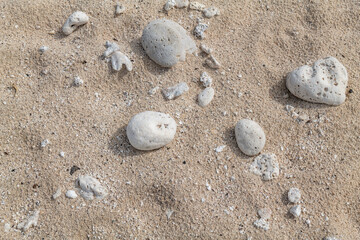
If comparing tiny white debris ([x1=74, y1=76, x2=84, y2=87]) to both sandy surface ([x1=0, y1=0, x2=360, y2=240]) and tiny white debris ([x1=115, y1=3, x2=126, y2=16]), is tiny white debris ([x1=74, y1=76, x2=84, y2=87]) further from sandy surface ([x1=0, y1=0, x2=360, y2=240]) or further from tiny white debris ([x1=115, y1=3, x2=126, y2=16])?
tiny white debris ([x1=115, y1=3, x2=126, y2=16])

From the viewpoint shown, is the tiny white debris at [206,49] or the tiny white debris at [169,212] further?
the tiny white debris at [206,49]

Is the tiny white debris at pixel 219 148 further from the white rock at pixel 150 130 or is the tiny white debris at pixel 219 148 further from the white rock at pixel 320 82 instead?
the white rock at pixel 320 82

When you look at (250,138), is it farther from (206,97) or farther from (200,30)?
(200,30)

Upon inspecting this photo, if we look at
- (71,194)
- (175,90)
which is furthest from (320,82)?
(71,194)

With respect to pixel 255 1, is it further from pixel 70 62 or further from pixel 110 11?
pixel 70 62

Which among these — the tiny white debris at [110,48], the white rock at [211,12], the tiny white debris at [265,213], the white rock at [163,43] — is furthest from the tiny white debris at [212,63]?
the tiny white debris at [265,213]

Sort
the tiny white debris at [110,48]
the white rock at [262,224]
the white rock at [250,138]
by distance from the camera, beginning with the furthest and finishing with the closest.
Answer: the tiny white debris at [110,48] < the white rock at [250,138] < the white rock at [262,224]
